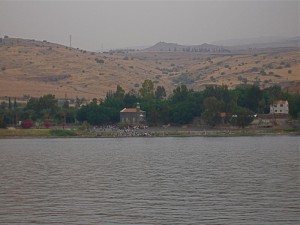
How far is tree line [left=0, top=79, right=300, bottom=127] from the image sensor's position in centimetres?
9594

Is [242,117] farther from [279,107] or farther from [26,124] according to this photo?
[26,124]

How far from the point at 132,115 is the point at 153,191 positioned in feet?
239

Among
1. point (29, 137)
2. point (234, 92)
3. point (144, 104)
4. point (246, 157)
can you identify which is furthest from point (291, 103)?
point (246, 157)

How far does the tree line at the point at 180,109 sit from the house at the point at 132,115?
1.11m

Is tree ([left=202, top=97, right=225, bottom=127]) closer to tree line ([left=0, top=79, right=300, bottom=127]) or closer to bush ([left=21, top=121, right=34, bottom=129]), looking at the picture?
tree line ([left=0, top=79, right=300, bottom=127])

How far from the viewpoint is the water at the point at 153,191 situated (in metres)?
24.9

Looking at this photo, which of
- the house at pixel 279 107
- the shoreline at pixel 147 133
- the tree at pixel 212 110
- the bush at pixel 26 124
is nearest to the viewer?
the shoreline at pixel 147 133

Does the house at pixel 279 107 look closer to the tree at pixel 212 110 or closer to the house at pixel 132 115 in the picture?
the tree at pixel 212 110

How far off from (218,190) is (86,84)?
5754 inches

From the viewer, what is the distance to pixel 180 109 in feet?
326

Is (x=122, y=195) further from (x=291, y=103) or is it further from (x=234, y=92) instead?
(x=234, y=92)

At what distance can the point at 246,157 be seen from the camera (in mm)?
53875

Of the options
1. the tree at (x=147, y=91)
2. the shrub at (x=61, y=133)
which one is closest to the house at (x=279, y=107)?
the tree at (x=147, y=91)

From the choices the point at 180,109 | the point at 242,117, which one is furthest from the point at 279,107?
the point at 180,109
